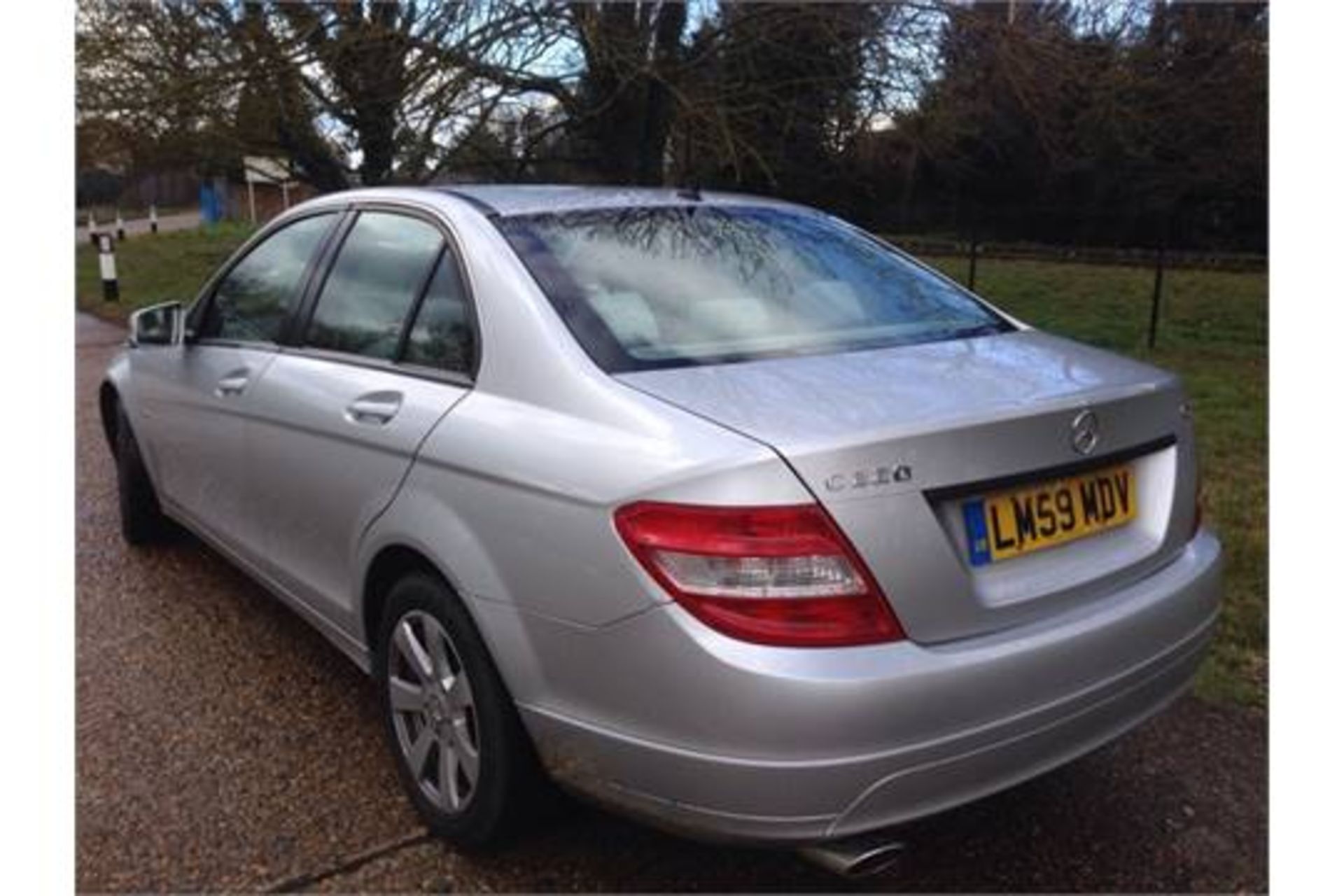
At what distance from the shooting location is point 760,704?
190cm

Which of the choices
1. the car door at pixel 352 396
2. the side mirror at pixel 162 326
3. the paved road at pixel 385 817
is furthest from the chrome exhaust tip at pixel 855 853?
the side mirror at pixel 162 326

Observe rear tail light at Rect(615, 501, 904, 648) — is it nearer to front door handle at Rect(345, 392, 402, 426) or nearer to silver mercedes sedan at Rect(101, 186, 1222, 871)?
silver mercedes sedan at Rect(101, 186, 1222, 871)

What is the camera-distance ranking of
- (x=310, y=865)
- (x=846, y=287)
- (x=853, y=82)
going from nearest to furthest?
(x=310, y=865), (x=846, y=287), (x=853, y=82)

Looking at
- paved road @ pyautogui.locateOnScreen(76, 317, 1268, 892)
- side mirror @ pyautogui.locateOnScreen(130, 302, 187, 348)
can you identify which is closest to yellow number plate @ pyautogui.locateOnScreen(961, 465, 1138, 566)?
paved road @ pyautogui.locateOnScreen(76, 317, 1268, 892)

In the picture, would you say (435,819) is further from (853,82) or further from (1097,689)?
(853,82)

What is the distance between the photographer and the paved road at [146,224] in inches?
1228

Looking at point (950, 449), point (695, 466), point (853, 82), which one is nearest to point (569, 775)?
point (695, 466)

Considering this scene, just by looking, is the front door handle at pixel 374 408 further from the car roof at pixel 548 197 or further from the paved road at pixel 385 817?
the paved road at pixel 385 817

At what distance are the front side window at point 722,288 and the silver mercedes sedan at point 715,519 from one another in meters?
0.01

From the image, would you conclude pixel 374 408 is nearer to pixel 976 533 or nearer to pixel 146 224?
pixel 976 533

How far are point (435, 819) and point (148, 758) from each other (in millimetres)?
942

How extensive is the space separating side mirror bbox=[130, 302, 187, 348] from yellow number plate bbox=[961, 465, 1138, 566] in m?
3.04

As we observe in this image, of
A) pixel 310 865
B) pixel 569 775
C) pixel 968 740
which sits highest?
pixel 968 740

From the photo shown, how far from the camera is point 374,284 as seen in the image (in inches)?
122
